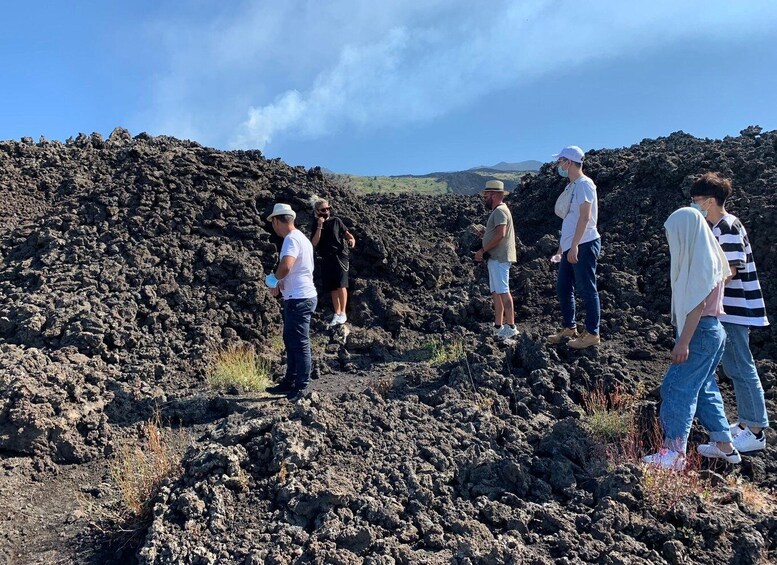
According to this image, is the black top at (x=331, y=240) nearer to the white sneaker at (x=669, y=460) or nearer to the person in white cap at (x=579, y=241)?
the person in white cap at (x=579, y=241)

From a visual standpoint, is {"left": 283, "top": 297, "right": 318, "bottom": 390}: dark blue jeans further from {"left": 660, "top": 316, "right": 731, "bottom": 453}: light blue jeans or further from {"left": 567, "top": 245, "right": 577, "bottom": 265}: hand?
{"left": 660, "top": 316, "right": 731, "bottom": 453}: light blue jeans

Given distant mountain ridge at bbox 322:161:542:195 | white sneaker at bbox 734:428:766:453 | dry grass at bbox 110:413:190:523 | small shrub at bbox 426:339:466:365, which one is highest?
distant mountain ridge at bbox 322:161:542:195

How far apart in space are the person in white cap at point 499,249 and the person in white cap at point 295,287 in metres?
1.98

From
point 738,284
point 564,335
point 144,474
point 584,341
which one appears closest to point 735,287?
point 738,284

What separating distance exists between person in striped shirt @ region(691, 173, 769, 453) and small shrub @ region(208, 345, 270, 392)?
14.2ft

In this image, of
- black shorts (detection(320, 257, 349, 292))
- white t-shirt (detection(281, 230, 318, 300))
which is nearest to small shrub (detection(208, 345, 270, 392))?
white t-shirt (detection(281, 230, 318, 300))

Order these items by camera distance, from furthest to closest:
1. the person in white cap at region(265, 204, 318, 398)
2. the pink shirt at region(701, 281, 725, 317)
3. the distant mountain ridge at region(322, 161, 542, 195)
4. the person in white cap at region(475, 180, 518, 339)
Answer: the distant mountain ridge at region(322, 161, 542, 195), the person in white cap at region(475, 180, 518, 339), the person in white cap at region(265, 204, 318, 398), the pink shirt at region(701, 281, 725, 317)

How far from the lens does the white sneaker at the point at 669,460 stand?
12.7ft

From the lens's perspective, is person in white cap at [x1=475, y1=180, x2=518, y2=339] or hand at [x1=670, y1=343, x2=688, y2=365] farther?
person in white cap at [x1=475, y1=180, x2=518, y2=339]

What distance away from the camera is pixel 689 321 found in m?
3.72

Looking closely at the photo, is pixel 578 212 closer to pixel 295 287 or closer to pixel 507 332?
Result: pixel 507 332

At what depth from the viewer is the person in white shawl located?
12.0ft

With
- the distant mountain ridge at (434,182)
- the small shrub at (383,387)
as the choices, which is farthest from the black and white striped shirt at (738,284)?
the distant mountain ridge at (434,182)

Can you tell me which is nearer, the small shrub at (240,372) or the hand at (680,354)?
the hand at (680,354)
